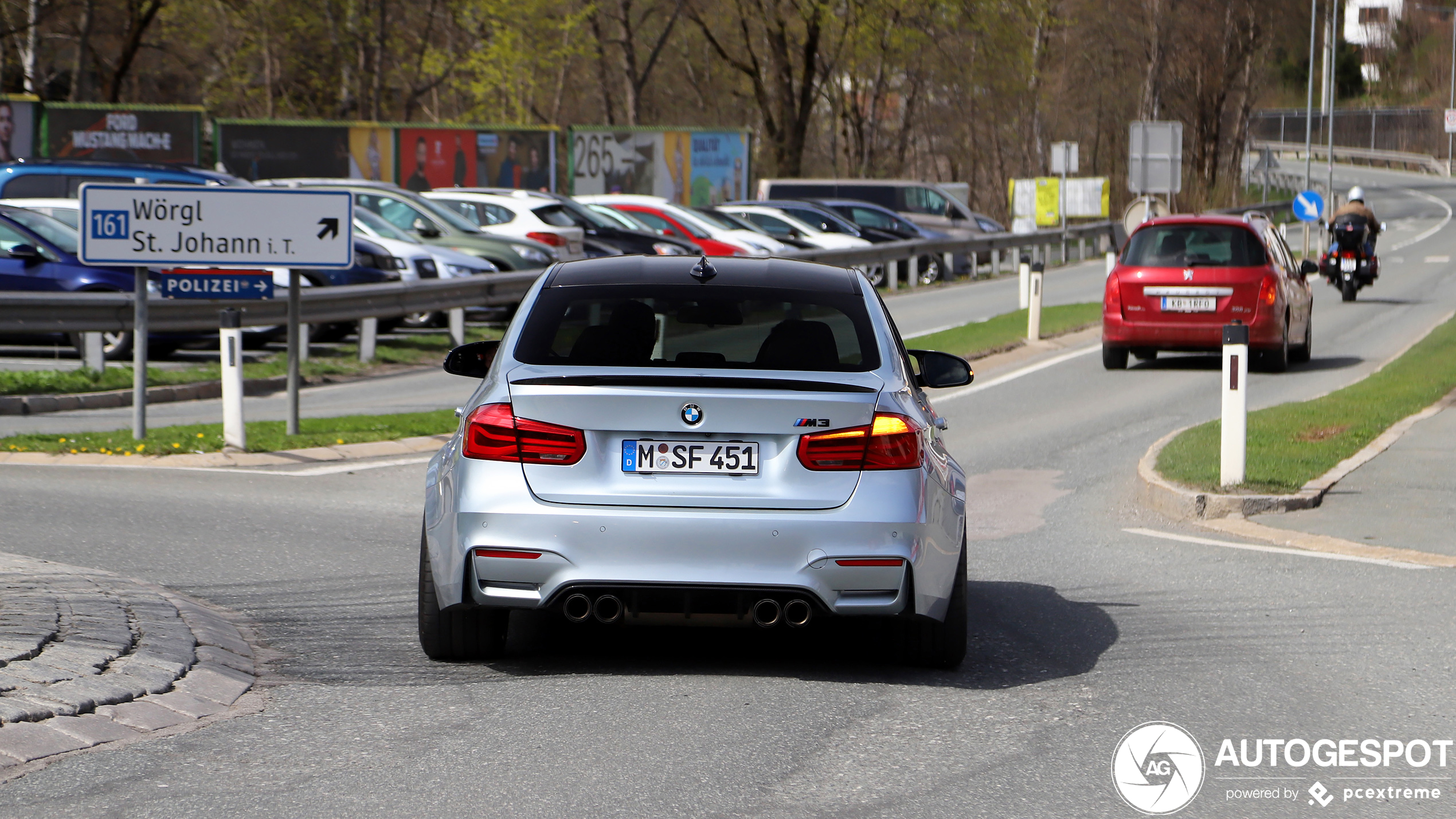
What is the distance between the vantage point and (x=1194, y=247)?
61.8 feet

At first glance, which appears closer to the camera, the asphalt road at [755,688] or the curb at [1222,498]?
the asphalt road at [755,688]

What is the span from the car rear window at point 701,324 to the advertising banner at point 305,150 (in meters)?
34.9

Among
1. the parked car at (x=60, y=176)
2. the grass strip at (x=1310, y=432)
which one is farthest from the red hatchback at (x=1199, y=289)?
the parked car at (x=60, y=176)

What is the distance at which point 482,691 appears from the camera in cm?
593

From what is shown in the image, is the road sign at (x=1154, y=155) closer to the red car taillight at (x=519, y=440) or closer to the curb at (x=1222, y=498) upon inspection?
the curb at (x=1222, y=498)

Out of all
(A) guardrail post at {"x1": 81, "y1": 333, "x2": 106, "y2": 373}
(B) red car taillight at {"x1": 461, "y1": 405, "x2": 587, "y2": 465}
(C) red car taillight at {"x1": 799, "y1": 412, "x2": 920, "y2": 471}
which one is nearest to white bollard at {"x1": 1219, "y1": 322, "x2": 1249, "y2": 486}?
(C) red car taillight at {"x1": 799, "y1": 412, "x2": 920, "y2": 471}

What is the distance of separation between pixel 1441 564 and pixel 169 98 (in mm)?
57590

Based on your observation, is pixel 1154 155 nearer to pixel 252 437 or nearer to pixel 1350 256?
pixel 1350 256

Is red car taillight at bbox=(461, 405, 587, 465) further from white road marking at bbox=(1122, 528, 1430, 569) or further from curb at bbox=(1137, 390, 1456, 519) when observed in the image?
curb at bbox=(1137, 390, 1456, 519)

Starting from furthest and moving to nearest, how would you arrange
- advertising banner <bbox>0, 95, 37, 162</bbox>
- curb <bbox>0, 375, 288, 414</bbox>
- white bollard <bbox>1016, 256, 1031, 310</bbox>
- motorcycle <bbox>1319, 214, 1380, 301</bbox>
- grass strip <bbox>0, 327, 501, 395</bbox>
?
1. advertising banner <bbox>0, 95, 37, 162</bbox>
2. motorcycle <bbox>1319, 214, 1380, 301</bbox>
3. white bollard <bbox>1016, 256, 1031, 310</bbox>
4. grass strip <bbox>0, 327, 501, 395</bbox>
5. curb <bbox>0, 375, 288, 414</bbox>

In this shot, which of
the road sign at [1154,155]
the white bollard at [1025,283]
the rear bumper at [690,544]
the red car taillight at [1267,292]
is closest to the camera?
the rear bumper at [690,544]

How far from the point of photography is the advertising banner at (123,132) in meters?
37.4

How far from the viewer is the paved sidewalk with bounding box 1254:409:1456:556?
9484 mm

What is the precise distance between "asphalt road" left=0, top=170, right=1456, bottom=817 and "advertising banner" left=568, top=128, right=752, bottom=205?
115 ft
